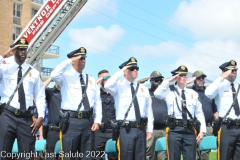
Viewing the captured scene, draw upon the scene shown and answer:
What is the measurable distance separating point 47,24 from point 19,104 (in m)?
17.8

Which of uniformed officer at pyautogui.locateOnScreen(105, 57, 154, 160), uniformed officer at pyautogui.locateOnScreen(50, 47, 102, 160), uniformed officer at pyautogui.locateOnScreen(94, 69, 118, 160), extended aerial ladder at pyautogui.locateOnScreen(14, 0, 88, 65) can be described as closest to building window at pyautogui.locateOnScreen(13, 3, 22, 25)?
extended aerial ladder at pyautogui.locateOnScreen(14, 0, 88, 65)

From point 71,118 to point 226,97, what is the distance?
9.32 feet

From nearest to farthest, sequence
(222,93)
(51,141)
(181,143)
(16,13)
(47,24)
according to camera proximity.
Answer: (181,143), (222,93), (51,141), (47,24), (16,13)

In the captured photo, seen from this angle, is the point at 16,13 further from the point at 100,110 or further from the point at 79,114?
the point at 79,114

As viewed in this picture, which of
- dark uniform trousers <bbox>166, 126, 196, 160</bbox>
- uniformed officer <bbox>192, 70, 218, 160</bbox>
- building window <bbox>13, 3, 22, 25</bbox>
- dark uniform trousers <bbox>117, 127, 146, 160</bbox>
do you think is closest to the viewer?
dark uniform trousers <bbox>117, 127, 146, 160</bbox>

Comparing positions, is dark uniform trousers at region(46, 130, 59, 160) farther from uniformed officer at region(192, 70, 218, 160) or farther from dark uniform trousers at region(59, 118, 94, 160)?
uniformed officer at region(192, 70, 218, 160)

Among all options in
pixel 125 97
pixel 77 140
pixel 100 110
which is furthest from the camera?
pixel 125 97

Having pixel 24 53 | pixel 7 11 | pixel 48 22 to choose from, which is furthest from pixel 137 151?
pixel 7 11

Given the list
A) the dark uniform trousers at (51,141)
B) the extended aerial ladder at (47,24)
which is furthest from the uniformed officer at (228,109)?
the extended aerial ladder at (47,24)

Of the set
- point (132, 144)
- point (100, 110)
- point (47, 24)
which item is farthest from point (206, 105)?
point (47, 24)

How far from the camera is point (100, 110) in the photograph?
680 cm

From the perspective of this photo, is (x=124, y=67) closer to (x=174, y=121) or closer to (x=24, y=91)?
(x=174, y=121)

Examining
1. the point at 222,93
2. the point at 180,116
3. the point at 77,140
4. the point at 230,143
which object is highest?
the point at 222,93

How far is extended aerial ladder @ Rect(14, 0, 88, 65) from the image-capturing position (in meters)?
23.1
